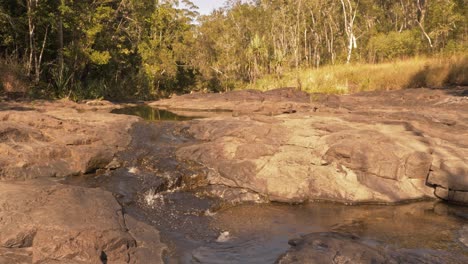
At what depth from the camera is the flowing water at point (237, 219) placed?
5.18 meters

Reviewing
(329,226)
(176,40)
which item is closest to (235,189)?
(329,226)

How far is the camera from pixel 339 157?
25.2 ft

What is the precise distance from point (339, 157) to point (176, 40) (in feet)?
69.1

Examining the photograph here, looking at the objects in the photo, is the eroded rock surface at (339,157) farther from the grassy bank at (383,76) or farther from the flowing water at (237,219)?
the grassy bank at (383,76)

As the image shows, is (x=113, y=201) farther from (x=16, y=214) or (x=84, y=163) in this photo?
(x=84, y=163)

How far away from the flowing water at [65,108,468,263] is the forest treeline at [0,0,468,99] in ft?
41.7

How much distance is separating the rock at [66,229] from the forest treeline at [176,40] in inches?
564

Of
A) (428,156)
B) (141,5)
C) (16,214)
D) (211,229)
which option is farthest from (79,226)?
(141,5)

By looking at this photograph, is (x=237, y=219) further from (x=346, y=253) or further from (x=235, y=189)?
(x=346, y=253)

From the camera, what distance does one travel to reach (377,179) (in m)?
7.37

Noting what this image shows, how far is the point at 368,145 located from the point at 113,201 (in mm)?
4699

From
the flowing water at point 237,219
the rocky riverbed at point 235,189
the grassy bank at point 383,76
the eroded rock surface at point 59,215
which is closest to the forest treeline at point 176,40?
the grassy bank at point 383,76

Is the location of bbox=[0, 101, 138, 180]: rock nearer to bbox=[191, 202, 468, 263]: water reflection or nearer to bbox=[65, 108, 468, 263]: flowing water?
bbox=[65, 108, 468, 263]: flowing water

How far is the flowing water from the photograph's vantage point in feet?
17.0
